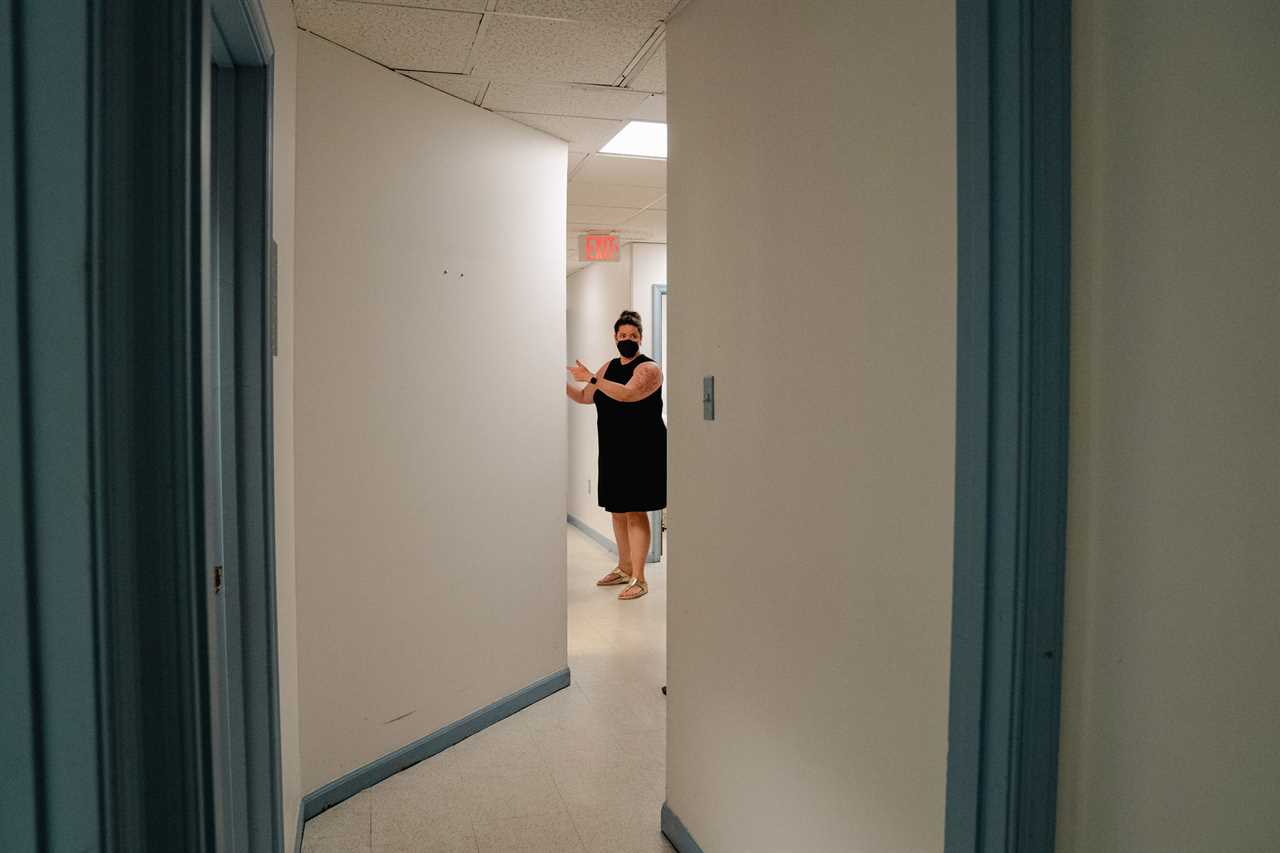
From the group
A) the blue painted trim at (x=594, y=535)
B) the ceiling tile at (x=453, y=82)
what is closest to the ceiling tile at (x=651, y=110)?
the ceiling tile at (x=453, y=82)

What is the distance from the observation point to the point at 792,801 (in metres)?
1.76

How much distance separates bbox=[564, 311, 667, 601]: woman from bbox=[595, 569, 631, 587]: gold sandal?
7.7 inches

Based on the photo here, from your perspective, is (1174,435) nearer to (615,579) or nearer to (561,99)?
(561,99)

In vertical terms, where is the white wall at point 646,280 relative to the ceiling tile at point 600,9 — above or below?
below

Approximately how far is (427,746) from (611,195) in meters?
3.25

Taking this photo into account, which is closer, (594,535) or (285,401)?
(285,401)

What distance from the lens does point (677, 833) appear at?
2383 millimetres

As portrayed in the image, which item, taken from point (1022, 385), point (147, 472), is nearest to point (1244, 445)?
point (1022, 385)

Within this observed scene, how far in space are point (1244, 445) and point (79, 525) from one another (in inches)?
45.0

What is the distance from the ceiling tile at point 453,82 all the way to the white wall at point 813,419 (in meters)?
0.81

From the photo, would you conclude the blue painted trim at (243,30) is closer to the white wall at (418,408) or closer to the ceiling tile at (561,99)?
the white wall at (418,408)

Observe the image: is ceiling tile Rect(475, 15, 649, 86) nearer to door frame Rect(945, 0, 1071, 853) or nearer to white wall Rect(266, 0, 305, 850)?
white wall Rect(266, 0, 305, 850)

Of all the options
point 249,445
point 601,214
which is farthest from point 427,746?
point 601,214

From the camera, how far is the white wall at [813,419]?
52.9 inches
